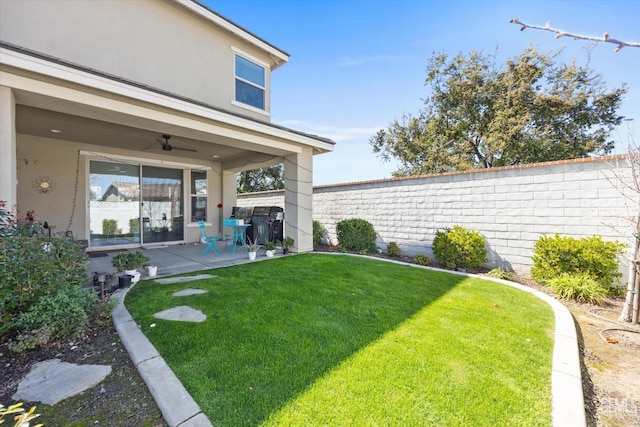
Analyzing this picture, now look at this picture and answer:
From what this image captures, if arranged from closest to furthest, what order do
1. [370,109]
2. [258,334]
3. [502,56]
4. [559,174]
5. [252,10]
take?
[258,334]
[559,174]
[252,10]
[370,109]
[502,56]

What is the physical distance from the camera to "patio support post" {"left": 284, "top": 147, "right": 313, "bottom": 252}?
7246 mm

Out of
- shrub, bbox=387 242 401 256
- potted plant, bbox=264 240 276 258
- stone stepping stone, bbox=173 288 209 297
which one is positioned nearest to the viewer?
stone stepping stone, bbox=173 288 209 297

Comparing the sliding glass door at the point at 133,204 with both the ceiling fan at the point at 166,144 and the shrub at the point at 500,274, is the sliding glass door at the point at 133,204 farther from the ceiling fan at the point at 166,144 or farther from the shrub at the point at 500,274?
the shrub at the point at 500,274

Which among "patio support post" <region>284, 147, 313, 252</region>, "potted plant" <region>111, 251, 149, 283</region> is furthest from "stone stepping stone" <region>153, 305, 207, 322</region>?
"patio support post" <region>284, 147, 313, 252</region>

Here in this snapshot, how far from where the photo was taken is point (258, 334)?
2805mm

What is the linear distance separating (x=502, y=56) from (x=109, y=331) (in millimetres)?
18008

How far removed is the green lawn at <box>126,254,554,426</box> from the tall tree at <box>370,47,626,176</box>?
1197cm

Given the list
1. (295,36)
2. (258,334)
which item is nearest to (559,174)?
(258,334)

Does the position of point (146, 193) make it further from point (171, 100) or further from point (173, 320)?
point (173, 320)

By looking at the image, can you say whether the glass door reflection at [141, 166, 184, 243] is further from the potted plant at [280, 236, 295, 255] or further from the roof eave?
the roof eave

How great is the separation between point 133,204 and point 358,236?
22.5ft

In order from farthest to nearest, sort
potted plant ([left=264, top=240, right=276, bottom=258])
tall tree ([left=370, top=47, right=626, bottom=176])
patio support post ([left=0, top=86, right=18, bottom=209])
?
1. tall tree ([left=370, top=47, right=626, bottom=176])
2. potted plant ([left=264, top=240, right=276, bottom=258])
3. patio support post ([left=0, top=86, right=18, bottom=209])

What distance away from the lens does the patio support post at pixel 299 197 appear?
725 cm

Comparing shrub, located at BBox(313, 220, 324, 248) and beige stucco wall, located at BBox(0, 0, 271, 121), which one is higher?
beige stucco wall, located at BBox(0, 0, 271, 121)
